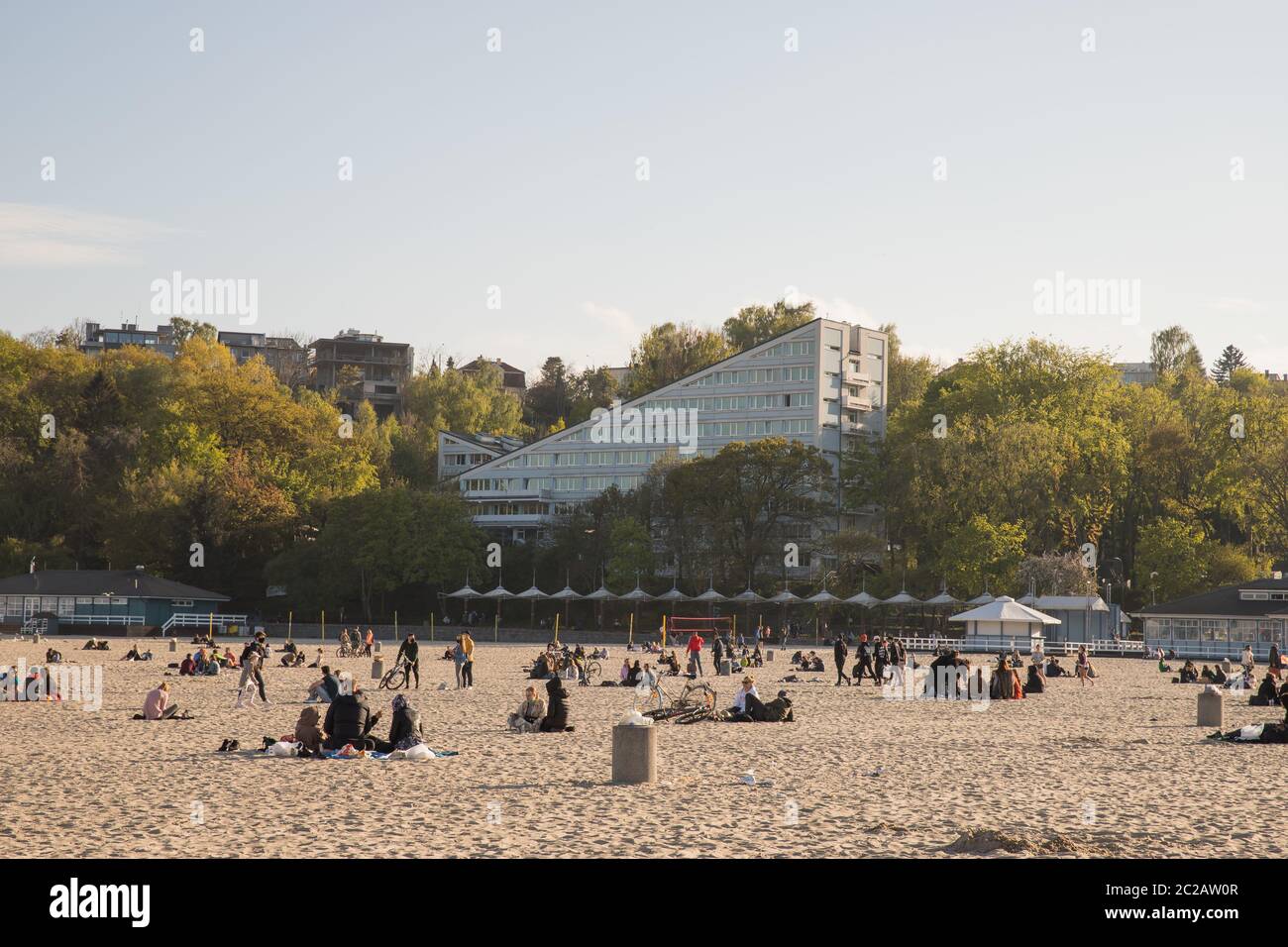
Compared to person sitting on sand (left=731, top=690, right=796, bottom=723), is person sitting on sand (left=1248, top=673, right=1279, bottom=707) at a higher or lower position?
lower

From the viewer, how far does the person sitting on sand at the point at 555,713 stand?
2339 cm

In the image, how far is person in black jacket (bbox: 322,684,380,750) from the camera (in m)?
19.6

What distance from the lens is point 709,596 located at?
8175cm

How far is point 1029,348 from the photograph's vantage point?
8881 centimetres

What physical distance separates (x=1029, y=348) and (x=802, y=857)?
80.5m

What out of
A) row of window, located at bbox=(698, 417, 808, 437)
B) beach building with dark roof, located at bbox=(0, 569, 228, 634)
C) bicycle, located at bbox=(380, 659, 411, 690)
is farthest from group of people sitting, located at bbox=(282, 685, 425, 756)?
row of window, located at bbox=(698, 417, 808, 437)

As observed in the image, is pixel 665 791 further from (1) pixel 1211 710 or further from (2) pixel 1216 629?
(2) pixel 1216 629

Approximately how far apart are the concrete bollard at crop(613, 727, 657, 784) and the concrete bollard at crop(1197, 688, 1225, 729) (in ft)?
41.3

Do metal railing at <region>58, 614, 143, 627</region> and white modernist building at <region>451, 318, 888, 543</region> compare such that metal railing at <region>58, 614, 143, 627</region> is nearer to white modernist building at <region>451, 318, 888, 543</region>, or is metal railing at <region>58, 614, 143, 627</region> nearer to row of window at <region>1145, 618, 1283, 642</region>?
white modernist building at <region>451, 318, 888, 543</region>

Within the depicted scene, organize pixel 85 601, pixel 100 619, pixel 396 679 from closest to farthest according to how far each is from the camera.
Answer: pixel 396 679 → pixel 100 619 → pixel 85 601

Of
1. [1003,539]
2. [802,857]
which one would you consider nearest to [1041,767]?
[802,857]

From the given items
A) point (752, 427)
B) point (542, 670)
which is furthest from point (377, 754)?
point (752, 427)
